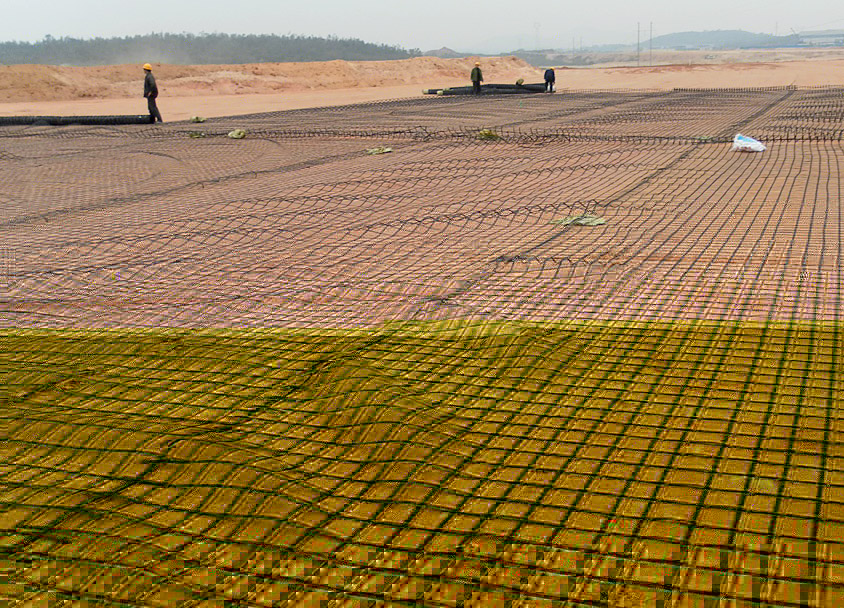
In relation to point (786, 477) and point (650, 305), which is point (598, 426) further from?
point (650, 305)

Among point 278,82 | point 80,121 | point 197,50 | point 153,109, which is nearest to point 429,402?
point 153,109

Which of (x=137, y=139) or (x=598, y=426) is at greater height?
(x=137, y=139)

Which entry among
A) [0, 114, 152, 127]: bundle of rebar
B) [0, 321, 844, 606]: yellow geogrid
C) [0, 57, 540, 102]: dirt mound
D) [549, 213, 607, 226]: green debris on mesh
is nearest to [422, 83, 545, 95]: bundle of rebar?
[0, 114, 152, 127]: bundle of rebar

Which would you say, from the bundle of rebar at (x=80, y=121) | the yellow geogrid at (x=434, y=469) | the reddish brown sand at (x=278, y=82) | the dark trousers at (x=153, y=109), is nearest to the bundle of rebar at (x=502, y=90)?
the reddish brown sand at (x=278, y=82)

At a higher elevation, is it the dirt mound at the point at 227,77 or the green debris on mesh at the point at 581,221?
the dirt mound at the point at 227,77

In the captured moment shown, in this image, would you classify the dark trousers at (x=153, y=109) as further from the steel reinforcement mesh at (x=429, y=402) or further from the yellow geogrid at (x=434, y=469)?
the yellow geogrid at (x=434, y=469)

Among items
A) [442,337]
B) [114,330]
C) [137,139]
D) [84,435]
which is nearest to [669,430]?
[442,337]
